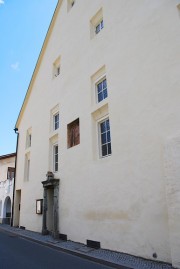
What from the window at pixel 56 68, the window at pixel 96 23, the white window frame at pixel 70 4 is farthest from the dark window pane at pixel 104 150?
the white window frame at pixel 70 4

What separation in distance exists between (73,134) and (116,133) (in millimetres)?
3164

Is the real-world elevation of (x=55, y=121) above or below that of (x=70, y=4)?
below

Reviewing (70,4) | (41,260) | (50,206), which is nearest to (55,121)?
(50,206)

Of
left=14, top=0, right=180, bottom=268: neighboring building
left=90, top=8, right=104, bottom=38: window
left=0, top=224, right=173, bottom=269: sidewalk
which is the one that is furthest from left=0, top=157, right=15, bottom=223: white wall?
left=90, top=8, right=104, bottom=38: window

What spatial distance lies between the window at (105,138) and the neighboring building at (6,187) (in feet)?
37.3

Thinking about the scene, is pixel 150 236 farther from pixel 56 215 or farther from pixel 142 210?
pixel 56 215

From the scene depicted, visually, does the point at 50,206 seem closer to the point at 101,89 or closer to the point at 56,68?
the point at 101,89

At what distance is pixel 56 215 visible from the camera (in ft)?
33.0

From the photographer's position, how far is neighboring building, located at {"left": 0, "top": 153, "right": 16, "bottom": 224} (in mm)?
18081

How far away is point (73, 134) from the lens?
33.8 feet

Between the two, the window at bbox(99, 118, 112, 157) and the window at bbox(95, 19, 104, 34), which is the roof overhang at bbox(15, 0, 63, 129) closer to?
the window at bbox(95, 19, 104, 34)

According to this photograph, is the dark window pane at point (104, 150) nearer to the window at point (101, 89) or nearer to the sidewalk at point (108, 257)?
the window at point (101, 89)

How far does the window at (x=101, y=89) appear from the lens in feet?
30.5

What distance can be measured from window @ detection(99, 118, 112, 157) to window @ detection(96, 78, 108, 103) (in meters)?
1.12
